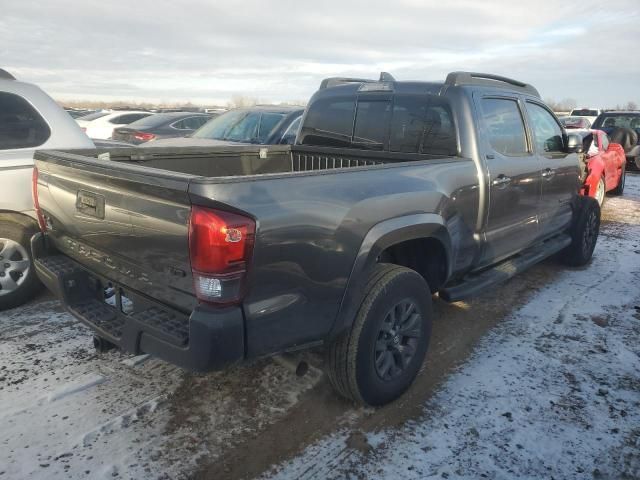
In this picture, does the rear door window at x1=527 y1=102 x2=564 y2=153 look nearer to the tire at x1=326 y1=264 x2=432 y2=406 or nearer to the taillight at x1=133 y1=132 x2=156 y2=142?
the tire at x1=326 y1=264 x2=432 y2=406

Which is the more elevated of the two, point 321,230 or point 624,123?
point 624,123

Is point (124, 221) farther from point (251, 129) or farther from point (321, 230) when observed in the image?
point (251, 129)

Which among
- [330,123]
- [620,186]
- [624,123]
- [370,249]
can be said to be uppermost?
[624,123]

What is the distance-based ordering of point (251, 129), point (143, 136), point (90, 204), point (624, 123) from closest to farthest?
point (90, 204) → point (251, 129) → point (143, 136) → point (624, 123)

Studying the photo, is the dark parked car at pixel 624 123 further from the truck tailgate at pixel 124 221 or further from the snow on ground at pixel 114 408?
the truck tailgate at pixel 124 221

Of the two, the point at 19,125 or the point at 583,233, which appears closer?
the point at 19,125

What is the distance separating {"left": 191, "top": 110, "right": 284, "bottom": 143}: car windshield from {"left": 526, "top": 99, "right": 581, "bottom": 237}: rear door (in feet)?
13.7

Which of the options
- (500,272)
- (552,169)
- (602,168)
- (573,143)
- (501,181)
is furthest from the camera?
(602,168)

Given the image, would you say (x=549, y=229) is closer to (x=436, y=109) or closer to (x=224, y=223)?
(x=436, y=109)

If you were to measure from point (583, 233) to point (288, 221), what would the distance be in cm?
452

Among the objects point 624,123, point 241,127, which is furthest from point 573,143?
point 624,123

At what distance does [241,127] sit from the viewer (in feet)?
27.2

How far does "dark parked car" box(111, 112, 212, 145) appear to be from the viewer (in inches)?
422

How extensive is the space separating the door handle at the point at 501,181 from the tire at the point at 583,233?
2099 millimetres
